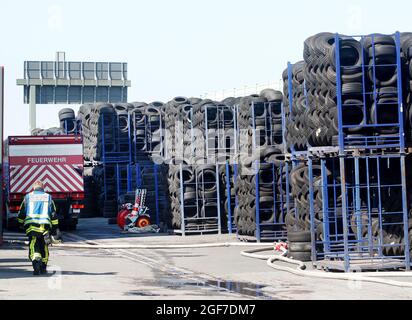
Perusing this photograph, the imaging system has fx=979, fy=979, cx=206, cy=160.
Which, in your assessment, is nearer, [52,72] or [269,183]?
[269,183]

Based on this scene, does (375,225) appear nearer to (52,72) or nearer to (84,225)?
(84,225)

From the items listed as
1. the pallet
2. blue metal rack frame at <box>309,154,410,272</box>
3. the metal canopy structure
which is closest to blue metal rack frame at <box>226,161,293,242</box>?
the pallet

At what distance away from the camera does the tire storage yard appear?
62.1 feet

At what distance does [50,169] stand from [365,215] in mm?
16872

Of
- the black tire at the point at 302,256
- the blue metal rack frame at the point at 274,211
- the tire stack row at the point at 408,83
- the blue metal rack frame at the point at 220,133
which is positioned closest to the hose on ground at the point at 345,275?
the black tire at the point at 302,256

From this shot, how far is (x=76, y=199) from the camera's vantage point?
3644cm

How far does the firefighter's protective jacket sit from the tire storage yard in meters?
1.09

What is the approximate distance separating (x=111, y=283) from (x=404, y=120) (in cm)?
721

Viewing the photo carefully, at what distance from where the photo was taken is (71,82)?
254 ft

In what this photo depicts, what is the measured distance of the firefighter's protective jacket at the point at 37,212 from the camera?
19.6 metres

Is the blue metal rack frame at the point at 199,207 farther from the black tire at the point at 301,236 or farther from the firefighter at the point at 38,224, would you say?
the firefighter at the point at 38,224

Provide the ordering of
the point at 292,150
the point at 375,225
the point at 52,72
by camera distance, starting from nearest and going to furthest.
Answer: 1. the point at 375,225
2. the point at 292,150
3. the point at 52,72
